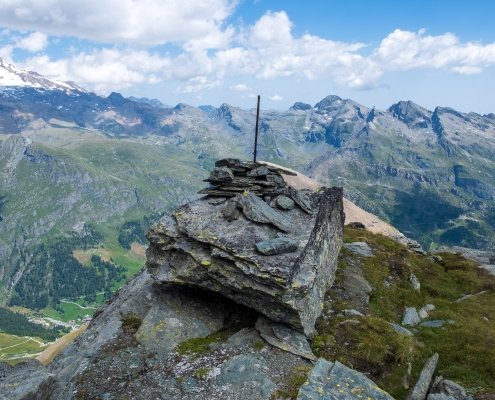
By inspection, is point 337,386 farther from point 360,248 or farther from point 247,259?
point 360,248

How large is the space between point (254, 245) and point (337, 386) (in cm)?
811

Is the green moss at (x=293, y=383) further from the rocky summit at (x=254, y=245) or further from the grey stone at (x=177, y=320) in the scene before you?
the grey stone at (x=177, y=320)

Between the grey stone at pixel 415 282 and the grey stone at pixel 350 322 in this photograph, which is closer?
the grey stone at pixel 350 322

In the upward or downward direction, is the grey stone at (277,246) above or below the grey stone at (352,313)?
above

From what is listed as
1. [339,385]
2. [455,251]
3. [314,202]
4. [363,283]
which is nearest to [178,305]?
[339,385]

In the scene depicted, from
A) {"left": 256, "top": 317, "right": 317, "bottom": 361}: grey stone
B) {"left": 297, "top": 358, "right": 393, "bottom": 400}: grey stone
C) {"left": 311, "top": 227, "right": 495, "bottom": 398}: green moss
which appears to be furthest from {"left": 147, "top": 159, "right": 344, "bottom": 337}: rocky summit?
{"left": 297, "top": 358, "right": 393, "bottom": 400}: grey stone

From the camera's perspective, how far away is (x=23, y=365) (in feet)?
43.3

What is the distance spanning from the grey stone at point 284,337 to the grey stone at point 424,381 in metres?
4.21

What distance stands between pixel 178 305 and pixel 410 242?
122ft

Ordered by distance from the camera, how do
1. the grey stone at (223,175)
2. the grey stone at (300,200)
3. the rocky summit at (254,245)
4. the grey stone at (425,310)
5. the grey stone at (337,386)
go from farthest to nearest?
the grey stone at (300,200)
the grey stone at (223,175)
the grey stone at (425,310)
the rocky summit at (254,245)
the grey stone at (337,386)

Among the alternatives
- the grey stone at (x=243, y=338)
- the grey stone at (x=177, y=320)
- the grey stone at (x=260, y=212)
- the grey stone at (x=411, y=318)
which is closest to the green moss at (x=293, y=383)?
the grey stone at (x=243, y=338)

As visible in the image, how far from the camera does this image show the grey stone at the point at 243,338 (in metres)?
16.5

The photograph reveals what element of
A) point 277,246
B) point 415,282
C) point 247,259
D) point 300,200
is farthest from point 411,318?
point 247,259

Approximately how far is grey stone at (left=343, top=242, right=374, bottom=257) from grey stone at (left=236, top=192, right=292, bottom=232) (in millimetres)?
15052
